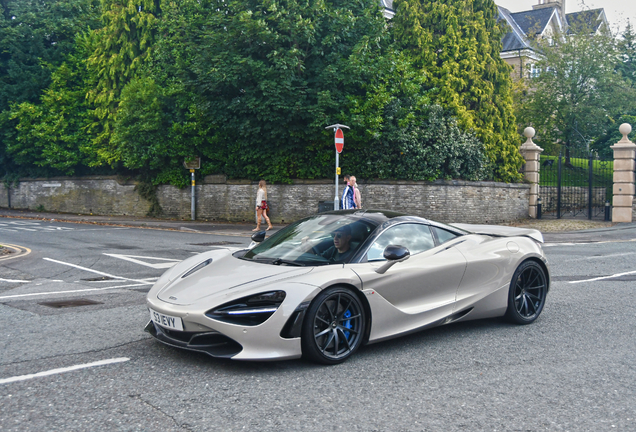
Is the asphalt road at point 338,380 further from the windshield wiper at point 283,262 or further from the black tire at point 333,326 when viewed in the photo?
the windshield wiper at point 283,262

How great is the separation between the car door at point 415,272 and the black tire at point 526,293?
2.70 feet

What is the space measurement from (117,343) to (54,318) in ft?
5.48

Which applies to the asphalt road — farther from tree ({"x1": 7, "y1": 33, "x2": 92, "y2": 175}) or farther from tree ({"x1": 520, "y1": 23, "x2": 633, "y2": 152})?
tree ({"x1": 520, "y1": 23, "x2": 633, "y2": 152})

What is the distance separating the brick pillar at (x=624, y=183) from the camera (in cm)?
2447

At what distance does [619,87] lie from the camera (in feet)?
103

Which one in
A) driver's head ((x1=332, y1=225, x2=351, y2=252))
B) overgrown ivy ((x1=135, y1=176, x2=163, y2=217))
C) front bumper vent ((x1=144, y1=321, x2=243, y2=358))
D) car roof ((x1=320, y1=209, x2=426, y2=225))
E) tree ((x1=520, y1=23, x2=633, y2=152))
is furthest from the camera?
tree ((x1=520, y1=23, x2=633, y2=152))

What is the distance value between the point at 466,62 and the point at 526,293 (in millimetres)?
19910

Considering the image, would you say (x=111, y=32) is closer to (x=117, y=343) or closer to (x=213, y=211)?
(x=213, y=211)

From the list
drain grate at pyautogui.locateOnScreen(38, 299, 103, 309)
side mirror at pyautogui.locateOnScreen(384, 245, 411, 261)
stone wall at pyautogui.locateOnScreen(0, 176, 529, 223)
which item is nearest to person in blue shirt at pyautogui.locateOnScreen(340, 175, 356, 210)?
stone wall at pyautogui.locateOnScreen(0, 176, 529, 223)

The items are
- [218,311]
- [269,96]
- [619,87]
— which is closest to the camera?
[218,311]

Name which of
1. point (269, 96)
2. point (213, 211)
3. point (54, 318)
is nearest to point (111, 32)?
point (213, 211)

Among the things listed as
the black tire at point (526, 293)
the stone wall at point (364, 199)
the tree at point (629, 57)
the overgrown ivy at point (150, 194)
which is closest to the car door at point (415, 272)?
the black tire at point (526, 293)

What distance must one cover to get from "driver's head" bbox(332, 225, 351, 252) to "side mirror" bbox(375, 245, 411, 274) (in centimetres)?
38

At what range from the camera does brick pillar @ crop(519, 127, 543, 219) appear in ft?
85.8
